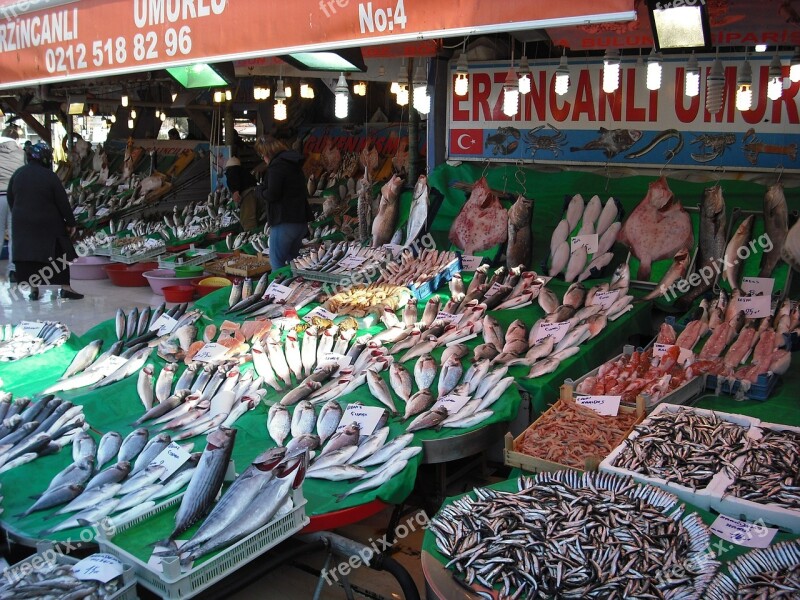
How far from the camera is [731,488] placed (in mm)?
2980

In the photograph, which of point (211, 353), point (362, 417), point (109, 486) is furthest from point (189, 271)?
point (109, 486)

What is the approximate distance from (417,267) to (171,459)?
3339mm

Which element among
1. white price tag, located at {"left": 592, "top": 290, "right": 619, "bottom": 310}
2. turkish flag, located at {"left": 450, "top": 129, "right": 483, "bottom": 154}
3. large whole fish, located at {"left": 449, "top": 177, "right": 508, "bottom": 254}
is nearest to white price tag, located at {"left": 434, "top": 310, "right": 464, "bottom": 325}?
white price tag, located at {"left": 592, "top": 290, "right": 619, "bottom": 310}

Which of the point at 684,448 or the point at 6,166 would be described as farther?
the point at 6,166

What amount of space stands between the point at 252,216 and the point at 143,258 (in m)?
1.83

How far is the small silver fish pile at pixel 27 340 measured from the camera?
5488mm

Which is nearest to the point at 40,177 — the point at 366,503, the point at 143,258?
the point at 143,258

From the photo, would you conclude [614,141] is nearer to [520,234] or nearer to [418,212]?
[520,234]

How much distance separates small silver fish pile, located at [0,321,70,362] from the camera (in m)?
5.49

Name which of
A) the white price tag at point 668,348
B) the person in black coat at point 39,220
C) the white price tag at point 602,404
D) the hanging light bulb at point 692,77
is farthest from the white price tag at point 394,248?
the person in black coat at point 39,220

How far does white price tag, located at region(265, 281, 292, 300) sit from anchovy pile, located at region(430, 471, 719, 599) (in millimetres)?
3620

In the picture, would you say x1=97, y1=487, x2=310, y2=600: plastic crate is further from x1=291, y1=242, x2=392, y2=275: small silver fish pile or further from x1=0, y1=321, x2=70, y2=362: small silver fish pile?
x1=291, y1=242, x2=392, y2=275: small silver fish pile

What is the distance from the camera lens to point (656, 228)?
5961 millimetres

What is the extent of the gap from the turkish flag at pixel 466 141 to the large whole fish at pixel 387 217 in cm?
81
